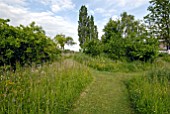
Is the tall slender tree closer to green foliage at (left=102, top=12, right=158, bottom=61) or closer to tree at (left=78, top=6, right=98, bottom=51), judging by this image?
tree at (left=78, top=6, right=98, bottom=51)

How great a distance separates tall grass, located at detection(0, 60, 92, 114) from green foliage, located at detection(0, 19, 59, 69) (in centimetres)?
156

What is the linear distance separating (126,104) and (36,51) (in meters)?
4.69

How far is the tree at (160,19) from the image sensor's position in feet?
91.9

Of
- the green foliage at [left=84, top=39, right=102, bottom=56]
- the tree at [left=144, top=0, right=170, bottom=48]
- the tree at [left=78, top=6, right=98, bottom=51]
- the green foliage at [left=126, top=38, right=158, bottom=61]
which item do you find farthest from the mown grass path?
the tree at [left=78, top=6, right=98, bottom=51]

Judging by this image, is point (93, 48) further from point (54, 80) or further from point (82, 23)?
point (82, 23)

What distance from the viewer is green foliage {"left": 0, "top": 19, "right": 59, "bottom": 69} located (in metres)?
7.13

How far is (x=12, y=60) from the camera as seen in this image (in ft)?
25.3

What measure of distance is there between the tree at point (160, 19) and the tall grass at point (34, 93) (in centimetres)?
2479

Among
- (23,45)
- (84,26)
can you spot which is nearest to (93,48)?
(23,45)

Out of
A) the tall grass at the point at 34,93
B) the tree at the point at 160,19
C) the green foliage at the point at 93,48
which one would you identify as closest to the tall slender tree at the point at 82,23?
the tree at the point at 160,19

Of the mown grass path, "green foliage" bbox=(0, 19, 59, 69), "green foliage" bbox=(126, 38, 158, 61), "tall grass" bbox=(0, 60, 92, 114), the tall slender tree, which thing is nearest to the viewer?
"tall grass" bbox=(0, 60, 92, 114)

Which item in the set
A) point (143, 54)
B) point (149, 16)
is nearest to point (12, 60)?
point (143, 54)

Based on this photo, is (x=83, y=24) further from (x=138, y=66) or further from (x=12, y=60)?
(x=12, y=60)

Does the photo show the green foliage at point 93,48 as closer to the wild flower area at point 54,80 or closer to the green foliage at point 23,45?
the wild flower area at point 54,80
